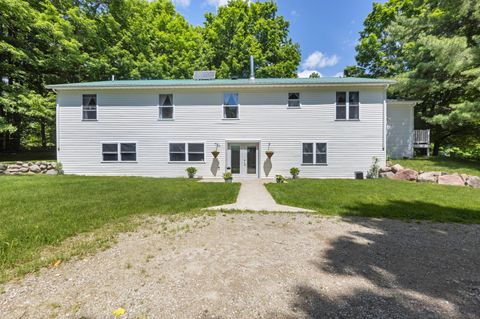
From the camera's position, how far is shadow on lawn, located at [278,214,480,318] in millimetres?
2256

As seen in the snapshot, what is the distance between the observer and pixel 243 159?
1272cm

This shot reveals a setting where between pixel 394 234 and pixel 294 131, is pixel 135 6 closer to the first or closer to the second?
pixel 294 131

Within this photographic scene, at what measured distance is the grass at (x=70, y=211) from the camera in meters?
3.50

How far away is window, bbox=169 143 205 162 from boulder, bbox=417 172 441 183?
1087cm

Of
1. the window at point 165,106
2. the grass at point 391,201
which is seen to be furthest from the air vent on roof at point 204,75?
the grass at point 391,201

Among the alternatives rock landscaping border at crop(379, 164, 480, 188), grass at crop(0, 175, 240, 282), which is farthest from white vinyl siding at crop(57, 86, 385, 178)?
grass at crop(0, 175, 240, 282)

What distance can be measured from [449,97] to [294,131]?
45.6ft

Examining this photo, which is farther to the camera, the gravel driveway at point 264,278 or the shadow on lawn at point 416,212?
the shadow on lawn at point 416,212

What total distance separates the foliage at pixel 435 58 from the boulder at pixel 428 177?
12.6 ft

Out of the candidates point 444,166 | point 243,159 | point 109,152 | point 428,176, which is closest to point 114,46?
point 109,152

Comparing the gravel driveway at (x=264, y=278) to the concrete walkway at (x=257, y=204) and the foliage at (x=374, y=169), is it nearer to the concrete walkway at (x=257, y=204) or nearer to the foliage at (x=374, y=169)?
the concrete walkway at (x=257, y=204)

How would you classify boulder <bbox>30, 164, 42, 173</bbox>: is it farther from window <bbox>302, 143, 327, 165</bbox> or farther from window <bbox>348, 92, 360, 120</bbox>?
window <bbox>348, 92, 360, 120</bbox>

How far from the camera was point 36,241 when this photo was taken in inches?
151

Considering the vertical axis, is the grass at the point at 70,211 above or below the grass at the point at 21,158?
below
